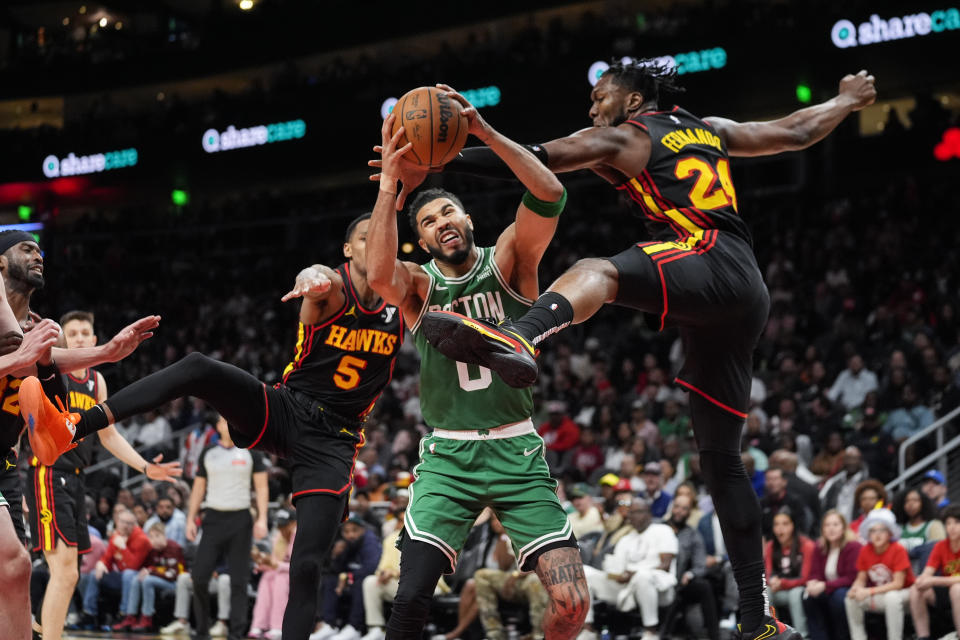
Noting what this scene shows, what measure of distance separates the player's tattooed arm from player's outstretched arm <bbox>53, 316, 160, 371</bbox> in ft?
7.15

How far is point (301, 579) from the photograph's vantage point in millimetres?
5523

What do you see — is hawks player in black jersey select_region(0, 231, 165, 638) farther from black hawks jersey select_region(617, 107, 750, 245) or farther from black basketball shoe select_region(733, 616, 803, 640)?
black basketball shoe select_region(733, 616, 803, 640)

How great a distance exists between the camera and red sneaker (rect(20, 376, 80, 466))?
15.4 ft

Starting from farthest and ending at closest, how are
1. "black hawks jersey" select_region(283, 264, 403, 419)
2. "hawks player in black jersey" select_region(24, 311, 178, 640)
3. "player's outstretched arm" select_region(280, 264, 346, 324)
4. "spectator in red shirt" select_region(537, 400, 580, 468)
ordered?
"spectator in red shirt" select_region(537, 400, 580, 468)
"hawks player in black jersey" select_region(24, 311, 178, 640)
"black hawks jersey" select_region(283, 264, 403, 419)
"player's outstretched arm" select_region(280, 264, 346, 324)

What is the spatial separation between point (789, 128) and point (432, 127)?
1.94 meters

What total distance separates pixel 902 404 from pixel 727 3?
10693 millimetres

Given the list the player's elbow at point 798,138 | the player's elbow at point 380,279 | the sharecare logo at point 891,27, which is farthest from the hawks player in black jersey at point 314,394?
the sharecare logo at point 891,27

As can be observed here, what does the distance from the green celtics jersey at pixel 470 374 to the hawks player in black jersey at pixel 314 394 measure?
780mm

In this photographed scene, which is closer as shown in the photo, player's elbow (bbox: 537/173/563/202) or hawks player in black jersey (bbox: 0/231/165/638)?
hawks player in black jersey (bbox: 0/231/165/638)

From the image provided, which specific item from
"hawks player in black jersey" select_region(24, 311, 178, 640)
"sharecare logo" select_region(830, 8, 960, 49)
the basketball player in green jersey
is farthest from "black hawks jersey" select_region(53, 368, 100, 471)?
"sharecare logo" select_region(830, 8, 960, 49)

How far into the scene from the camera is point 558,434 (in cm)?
1427

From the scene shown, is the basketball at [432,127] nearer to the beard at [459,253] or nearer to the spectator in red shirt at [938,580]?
the beard at [459,253]

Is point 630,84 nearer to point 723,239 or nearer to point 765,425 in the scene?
point 723,239

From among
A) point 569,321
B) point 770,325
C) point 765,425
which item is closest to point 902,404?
point 765,425
